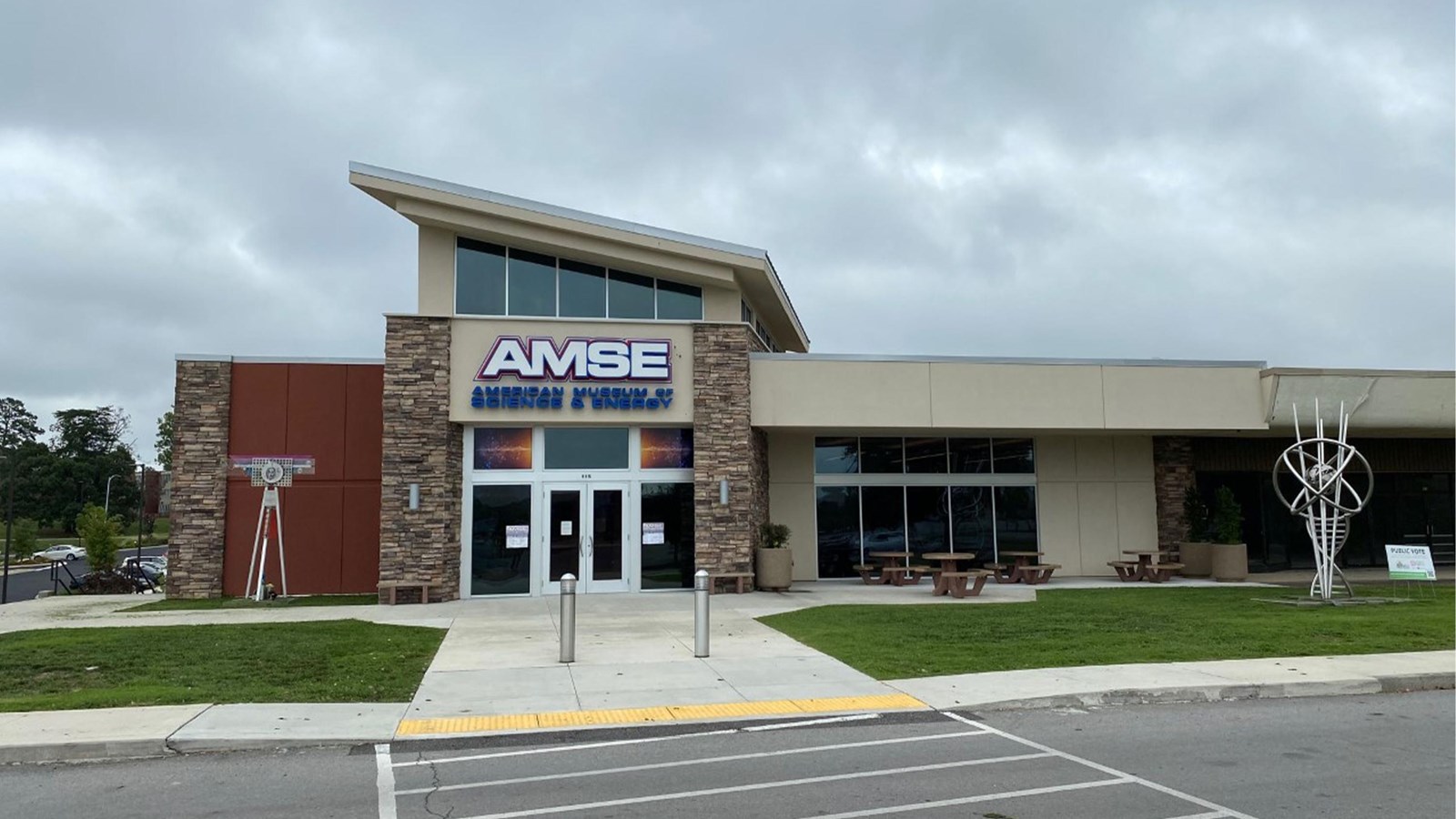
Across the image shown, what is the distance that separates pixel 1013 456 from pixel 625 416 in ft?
32.1

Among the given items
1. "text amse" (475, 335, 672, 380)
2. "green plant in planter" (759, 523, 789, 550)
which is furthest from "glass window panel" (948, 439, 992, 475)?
"text amse" (475, 335, 672, 380)

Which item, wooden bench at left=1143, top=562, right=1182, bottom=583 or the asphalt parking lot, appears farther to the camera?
wooden bench at left=1143, top=562, right=1182, bottom=583

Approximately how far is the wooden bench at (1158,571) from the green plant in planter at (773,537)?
27.1 ft

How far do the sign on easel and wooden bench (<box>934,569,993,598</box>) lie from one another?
7.04m

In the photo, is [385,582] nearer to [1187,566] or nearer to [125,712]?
[125,712]

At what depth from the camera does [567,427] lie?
20234 millimetres

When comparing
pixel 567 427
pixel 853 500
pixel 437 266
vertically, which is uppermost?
pixel 437 266

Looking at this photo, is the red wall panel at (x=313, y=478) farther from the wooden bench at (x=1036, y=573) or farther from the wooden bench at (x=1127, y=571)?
the wooden bench at (x=1127, y=571)

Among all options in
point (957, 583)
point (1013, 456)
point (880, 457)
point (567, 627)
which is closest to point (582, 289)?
point (880, 457)

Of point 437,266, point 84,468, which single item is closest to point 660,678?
point 437,266

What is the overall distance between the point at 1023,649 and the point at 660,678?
465 cm

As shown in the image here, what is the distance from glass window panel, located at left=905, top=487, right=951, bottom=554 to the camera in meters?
23.4

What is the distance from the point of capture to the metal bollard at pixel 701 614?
38.8 feet

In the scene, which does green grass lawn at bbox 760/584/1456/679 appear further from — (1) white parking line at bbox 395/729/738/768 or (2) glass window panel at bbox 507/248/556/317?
(2) glass window panel at bbox 507/248/556/317
